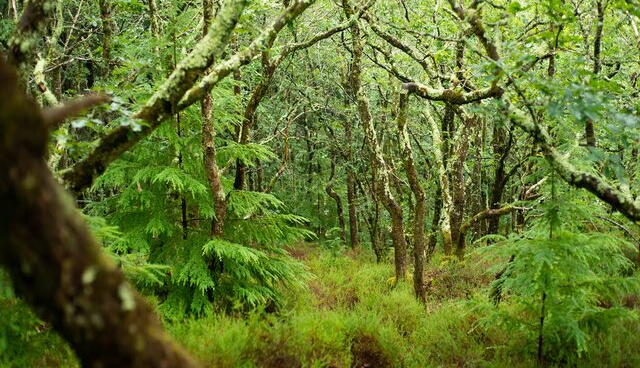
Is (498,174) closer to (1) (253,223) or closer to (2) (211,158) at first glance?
(1) (253,223)

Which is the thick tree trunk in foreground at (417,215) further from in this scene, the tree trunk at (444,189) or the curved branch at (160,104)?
the curved branch at (160,104)

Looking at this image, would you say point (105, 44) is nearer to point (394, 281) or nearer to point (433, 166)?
point (394, 281)

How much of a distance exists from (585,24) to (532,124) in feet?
22.9

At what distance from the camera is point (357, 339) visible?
19.9 feet

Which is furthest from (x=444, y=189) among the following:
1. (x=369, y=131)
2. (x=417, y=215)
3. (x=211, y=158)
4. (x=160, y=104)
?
(x=160, y=104)

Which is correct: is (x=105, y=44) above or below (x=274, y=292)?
above

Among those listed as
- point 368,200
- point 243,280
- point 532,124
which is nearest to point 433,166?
point 368,200

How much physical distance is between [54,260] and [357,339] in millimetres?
5415

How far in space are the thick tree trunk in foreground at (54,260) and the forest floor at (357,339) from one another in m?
2.43

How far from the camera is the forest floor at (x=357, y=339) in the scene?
14.1 ft

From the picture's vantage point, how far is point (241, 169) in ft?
25.8

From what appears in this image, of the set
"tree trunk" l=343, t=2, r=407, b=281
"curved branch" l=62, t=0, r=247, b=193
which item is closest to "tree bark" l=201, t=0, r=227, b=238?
"curved branch" l=62, t=0, r=247, b=193

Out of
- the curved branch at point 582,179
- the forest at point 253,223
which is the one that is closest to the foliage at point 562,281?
the forest at point 253,223

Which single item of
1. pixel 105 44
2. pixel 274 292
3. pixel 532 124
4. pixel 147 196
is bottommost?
pixel 274 292
